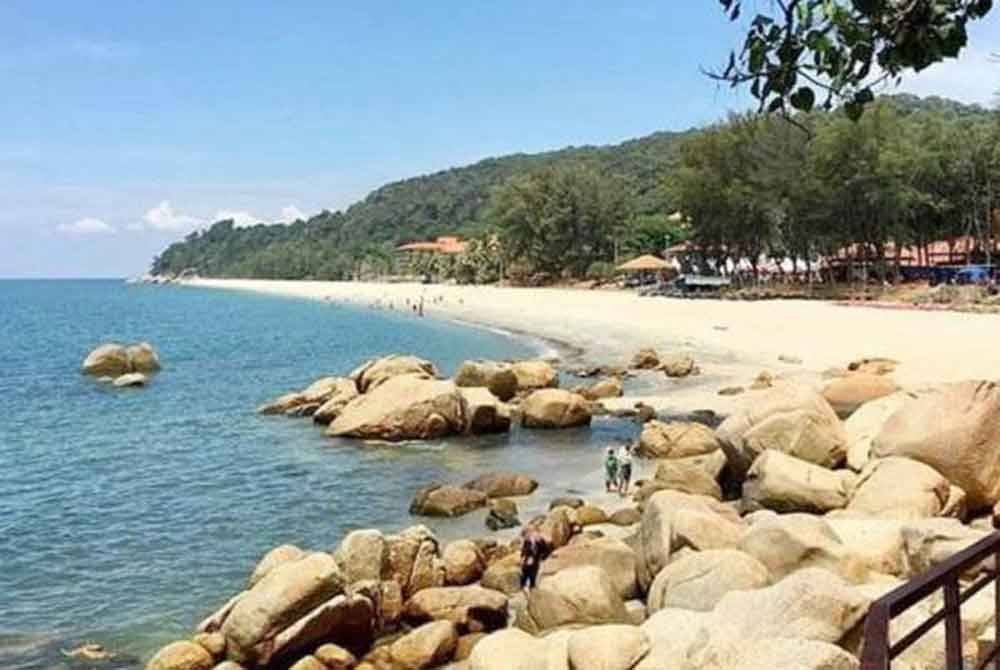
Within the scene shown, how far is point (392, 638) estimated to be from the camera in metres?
14.3

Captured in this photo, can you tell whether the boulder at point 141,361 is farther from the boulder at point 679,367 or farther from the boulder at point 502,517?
the boulder at point 502,517

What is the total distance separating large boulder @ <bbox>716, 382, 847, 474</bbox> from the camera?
19562 millimetres

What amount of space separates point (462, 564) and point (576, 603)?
3.81m

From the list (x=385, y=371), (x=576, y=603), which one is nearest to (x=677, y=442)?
(x=385, y=371)

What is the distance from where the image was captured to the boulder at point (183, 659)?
42.7 ft

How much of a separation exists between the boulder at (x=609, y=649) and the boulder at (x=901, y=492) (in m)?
5.95

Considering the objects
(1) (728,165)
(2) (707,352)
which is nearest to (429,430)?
(2) (707,352)

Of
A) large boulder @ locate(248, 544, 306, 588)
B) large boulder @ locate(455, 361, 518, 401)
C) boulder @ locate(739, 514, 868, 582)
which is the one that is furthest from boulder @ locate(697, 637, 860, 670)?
large boulder @ locate(455, 361, 518, 401)

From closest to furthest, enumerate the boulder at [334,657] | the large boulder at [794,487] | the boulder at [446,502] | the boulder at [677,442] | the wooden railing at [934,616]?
the wooden railing at [934,616]
the boulder at [334,657]
the large boulder at [794,487]
the boulder at [446,502]
the boulder at [677,442]

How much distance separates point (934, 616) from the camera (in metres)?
4.27

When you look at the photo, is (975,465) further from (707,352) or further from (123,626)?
(707,352)

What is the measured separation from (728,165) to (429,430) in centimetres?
5503

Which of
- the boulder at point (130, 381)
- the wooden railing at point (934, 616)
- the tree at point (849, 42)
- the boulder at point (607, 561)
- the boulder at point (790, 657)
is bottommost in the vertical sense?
the boulder at point (130, 381)

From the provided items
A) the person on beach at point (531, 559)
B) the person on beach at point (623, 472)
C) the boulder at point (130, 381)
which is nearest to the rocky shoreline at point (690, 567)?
the person on beach at point (531, 559)
